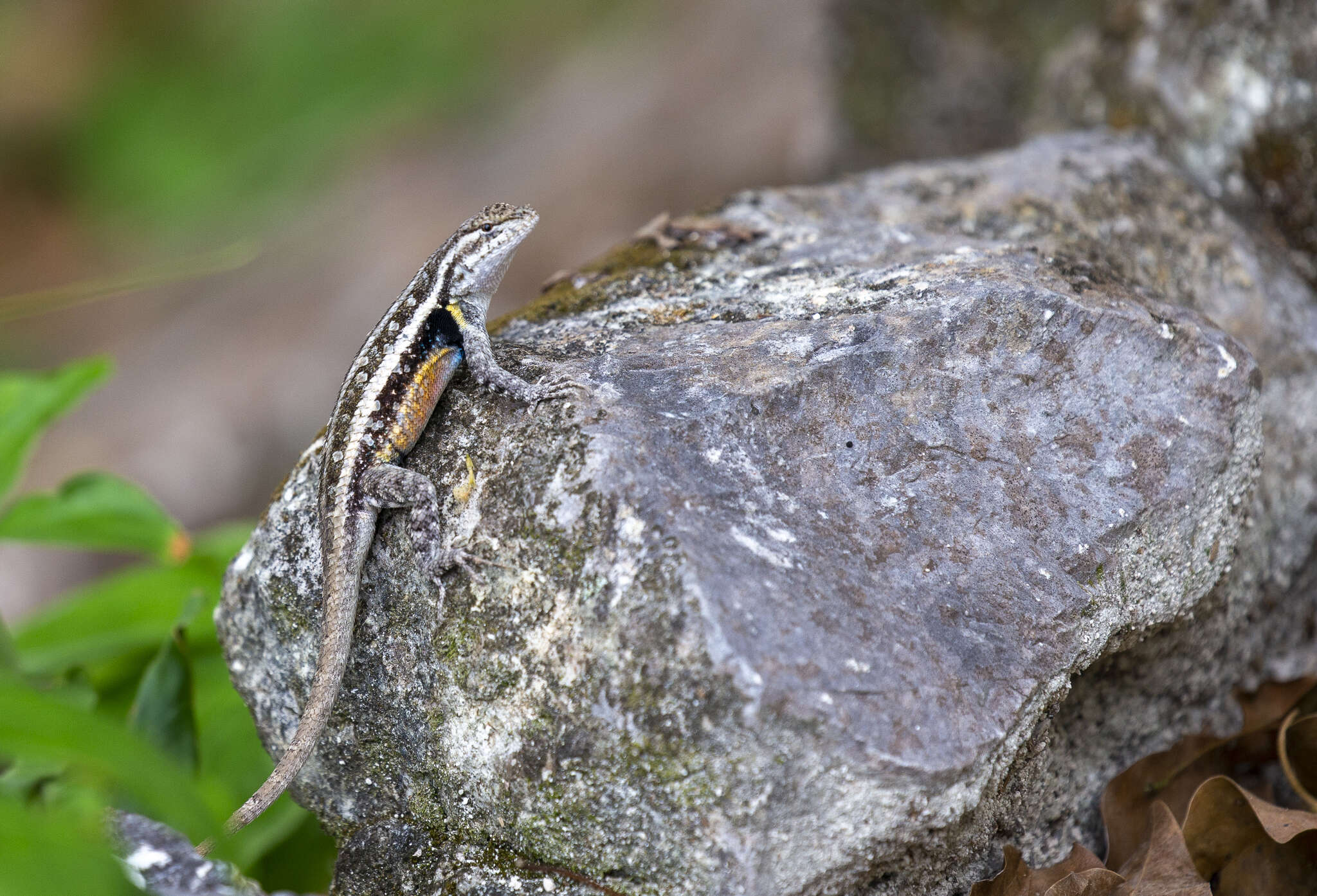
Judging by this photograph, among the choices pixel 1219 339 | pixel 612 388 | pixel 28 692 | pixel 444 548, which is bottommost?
pixel 1219 339

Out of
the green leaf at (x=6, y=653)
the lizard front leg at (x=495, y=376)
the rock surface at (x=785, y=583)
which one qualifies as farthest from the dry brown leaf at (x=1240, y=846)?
the green leaf at (x=6, y=653)

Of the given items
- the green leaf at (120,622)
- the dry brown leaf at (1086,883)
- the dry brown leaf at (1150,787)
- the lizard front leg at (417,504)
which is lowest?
the dry brown leaf at (1150,787)

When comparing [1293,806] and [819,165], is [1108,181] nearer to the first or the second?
[1293,806]

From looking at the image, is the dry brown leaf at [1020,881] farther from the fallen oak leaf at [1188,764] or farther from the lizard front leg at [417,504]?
the lizard front leg at [417,504]

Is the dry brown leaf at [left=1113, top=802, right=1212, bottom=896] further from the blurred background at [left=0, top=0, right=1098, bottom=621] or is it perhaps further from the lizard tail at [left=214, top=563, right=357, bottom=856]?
the blurred background at [left=0, top=0, right=1098, bottom=621]

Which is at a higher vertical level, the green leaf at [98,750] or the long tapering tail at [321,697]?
the green leaf at [98,750]

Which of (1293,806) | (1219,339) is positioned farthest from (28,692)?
(1293,806)

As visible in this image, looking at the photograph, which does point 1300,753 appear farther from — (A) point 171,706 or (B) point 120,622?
(B) point 120,622
